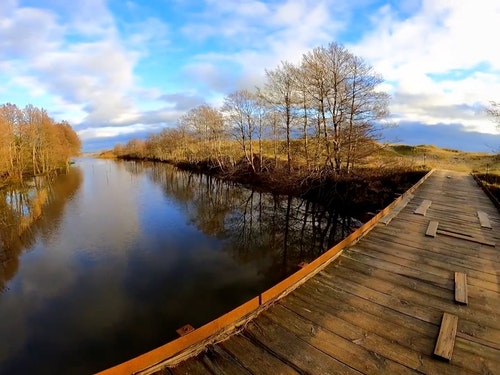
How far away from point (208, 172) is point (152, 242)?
112 ft

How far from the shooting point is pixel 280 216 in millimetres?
20172

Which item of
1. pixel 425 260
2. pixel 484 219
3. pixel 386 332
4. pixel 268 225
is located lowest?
pixel 268 225

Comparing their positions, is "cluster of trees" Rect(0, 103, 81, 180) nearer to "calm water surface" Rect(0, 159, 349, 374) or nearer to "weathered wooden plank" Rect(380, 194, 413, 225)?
"calm water surface" Rect(0, 159, 349, 374)

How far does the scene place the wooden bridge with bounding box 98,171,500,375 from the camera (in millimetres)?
3340

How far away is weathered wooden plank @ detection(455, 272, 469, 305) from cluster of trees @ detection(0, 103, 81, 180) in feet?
147

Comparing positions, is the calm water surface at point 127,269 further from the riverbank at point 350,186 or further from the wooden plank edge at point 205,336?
the wooden plank edge at point 205,336

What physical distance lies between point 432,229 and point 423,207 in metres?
3.16

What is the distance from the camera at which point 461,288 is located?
5.03m

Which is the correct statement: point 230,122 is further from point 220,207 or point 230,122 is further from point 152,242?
point 152,242

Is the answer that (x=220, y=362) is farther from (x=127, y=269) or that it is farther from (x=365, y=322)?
(x=127, y=269)

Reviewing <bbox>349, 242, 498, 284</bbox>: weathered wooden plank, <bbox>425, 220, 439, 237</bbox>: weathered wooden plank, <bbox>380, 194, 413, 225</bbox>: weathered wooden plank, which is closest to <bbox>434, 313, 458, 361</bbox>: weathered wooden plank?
<bbox>349, 242, 498, 284</bbox>: weathered wooden plank

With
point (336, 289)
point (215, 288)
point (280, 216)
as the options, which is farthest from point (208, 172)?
point (336, 289)

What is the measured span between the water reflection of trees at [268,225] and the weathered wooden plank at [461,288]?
256 inches

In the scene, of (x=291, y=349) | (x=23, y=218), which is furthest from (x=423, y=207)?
(x=23, y=218)
